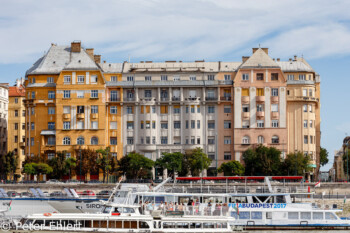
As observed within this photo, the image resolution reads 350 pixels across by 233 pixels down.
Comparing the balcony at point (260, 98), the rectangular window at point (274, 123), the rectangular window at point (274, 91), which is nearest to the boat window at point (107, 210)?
the balcony at point (260, 98)

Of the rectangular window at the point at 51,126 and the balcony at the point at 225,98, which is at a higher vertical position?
the balcony at the point at 225,98

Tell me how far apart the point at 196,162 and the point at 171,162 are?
3.81 metres

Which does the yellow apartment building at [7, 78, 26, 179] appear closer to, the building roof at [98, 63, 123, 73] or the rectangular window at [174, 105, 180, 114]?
the building roof at [98, 63, 123, 73]

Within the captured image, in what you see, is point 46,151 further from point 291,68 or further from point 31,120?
point 291,68

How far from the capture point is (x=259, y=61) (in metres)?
124

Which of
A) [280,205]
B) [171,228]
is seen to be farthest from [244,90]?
[171,228]

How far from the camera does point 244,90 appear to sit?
123 m

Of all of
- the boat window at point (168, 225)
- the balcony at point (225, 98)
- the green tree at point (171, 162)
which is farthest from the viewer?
the balcony at point (225, 98)

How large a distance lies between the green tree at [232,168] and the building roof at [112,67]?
25873 mm

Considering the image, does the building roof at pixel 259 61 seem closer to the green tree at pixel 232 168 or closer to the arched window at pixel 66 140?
the green tree at pixel 232 168

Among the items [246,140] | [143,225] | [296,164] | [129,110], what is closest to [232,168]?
[246,140]

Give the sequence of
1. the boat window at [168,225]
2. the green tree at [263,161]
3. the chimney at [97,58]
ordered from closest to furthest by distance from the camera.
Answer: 1. the boat window at [168,225]
2. the green tree at [263,161]
3. the chimney at [97,58]

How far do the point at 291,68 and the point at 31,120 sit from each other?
44166mm

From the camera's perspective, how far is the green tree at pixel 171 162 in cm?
11619
